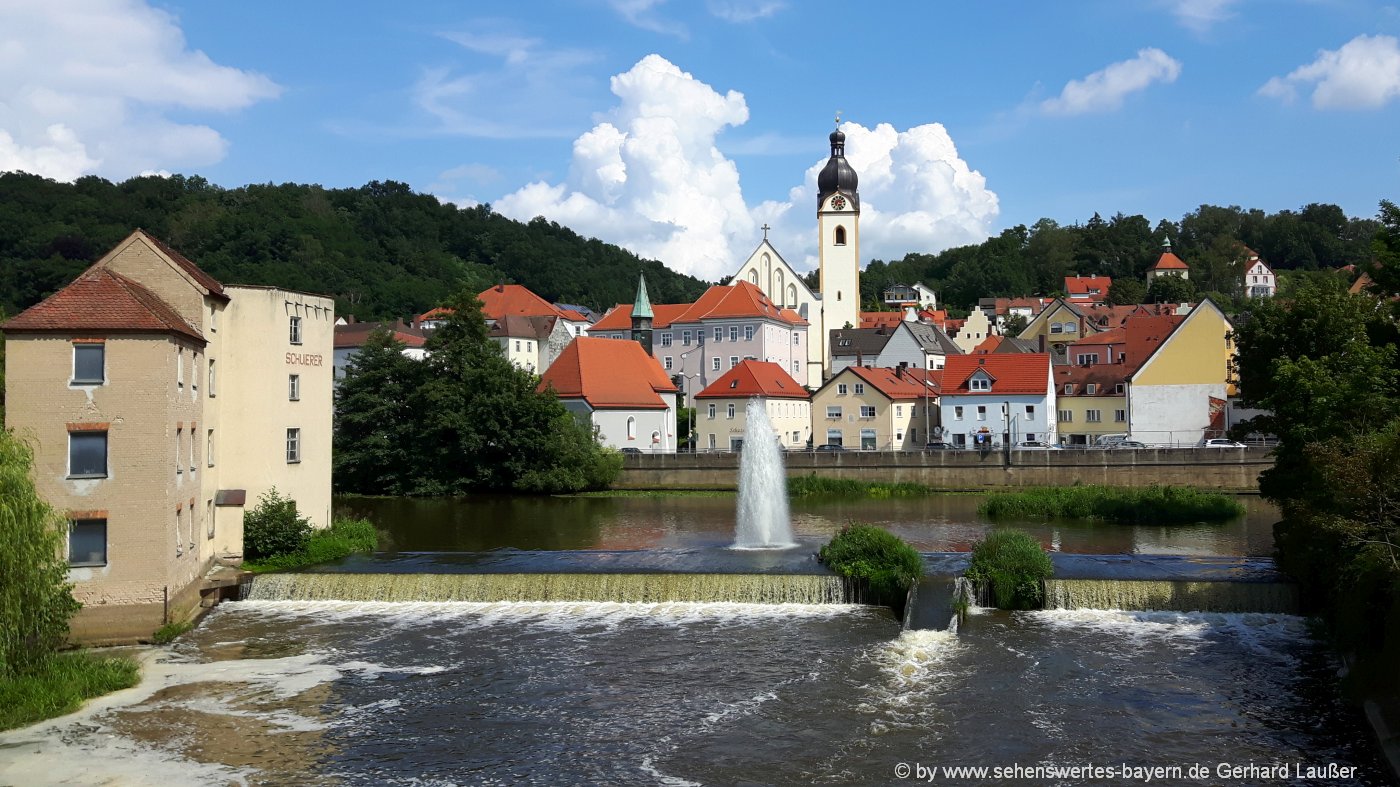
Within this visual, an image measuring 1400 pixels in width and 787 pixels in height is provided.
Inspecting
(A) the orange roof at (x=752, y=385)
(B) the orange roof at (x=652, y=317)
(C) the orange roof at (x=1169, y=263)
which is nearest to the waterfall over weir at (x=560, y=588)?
(A) the orange roof at (x=752, y=385)

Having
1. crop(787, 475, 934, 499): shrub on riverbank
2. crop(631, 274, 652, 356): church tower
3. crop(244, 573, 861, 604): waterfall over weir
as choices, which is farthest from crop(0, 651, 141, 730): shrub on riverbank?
crop(631, 274, 652, 356): church tower

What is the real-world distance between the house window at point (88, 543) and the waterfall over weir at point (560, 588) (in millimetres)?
6186

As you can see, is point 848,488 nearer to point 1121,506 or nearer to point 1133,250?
point 1121,506

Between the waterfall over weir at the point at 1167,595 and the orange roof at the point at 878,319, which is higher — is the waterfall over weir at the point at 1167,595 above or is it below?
below

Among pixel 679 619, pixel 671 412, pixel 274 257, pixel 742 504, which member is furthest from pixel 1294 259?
pixel 679 619

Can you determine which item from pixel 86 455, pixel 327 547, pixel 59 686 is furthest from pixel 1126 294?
pixel 59 686

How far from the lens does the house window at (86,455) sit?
86.7 ft

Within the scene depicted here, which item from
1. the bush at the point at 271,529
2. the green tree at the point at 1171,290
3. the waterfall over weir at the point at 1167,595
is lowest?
the waterfall over weir at the point at 1167,595

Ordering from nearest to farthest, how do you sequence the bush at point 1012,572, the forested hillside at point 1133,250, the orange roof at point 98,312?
the orange roof at point 98,312 < the bush at point 1012,572 < the forested hillside at point 1133,250

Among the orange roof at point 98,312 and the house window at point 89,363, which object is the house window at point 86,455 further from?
the orange roof at point 98,312

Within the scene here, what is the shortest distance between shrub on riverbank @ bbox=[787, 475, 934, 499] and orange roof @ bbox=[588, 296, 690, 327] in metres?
41.5

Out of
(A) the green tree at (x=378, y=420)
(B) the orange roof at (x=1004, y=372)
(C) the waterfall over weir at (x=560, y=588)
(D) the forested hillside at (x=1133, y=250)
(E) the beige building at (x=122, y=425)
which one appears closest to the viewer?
(E) the beige building at (x=122, y=425)

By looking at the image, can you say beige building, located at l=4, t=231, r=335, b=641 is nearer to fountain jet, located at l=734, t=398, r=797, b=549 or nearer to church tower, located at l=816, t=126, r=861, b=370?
fountain jet, located at l=734, t=398, r=797, b=549

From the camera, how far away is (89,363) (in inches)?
1054
